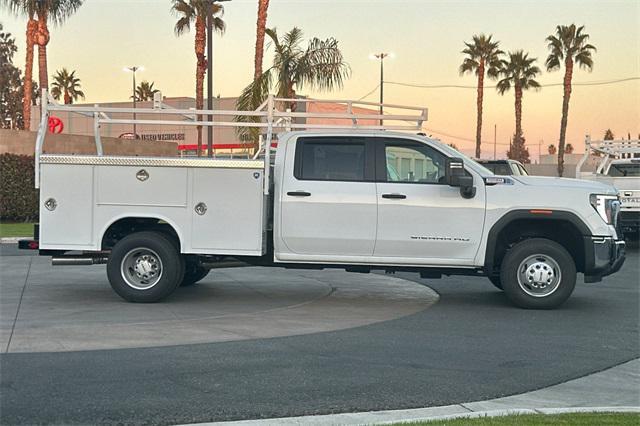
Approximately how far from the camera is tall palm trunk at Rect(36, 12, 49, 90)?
115 ft

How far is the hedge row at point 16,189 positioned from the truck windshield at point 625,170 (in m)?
18.2

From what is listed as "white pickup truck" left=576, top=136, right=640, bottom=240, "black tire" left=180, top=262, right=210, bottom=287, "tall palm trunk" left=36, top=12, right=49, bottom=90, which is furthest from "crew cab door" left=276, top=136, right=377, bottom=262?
"tall palm trunk" left=36, top=12, right=49, bottom=90

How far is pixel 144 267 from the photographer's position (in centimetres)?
1044

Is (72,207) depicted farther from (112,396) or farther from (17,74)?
(17,74)

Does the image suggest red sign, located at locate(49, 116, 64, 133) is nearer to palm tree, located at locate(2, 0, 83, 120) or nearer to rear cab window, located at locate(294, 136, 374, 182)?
palm tree, located at locate(2, 0, 83, 120)

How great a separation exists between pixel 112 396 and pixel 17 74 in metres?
82.6

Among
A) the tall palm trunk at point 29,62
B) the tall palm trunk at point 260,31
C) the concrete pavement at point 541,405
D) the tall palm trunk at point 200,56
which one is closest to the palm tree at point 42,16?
the tall palm trunk at point 29,62

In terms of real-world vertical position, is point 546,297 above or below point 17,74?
below

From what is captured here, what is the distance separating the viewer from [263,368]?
7.04 meters

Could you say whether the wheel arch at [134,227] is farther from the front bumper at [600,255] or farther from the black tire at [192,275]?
the front bumper at [600,255]

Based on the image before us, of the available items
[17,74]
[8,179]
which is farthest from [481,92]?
[17,74]

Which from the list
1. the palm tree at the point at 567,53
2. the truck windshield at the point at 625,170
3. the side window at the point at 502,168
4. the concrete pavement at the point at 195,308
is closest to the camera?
the concrete pavement at the point at 195,308

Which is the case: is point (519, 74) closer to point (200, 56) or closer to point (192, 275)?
point (200, 56)

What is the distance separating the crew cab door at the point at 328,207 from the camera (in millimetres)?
10070
